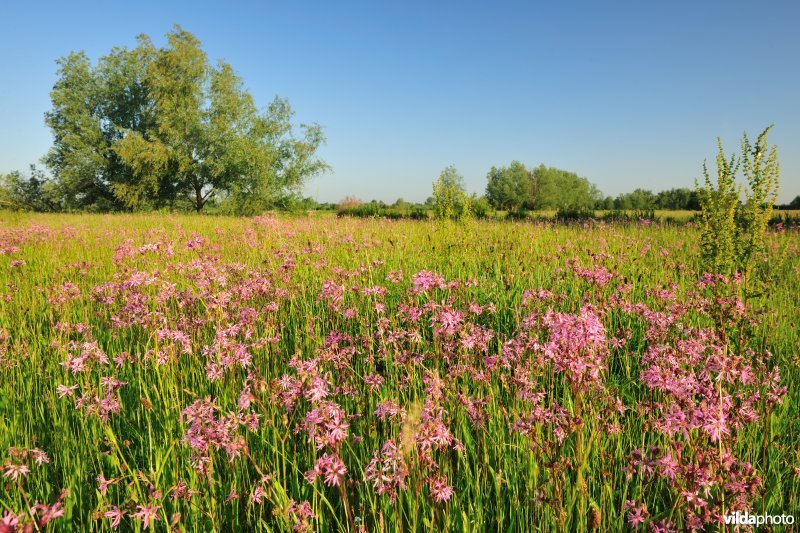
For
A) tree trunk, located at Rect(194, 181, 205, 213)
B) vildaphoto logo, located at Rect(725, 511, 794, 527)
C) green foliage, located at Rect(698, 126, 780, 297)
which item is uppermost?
tree trunk, located at Rect(194, 181, 205, 213)

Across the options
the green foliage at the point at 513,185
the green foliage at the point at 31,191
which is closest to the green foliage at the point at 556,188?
the green foliage at the point at 513,185

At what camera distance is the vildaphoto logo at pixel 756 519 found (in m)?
1.61

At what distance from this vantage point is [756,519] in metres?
1.79

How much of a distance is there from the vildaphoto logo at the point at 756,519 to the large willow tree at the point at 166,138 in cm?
4056

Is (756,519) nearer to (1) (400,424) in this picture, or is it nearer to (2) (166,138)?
(1) (400,424)

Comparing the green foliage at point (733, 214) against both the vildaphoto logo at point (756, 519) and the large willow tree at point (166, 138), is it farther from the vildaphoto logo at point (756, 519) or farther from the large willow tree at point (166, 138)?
the large willow tree at point (166, 138)

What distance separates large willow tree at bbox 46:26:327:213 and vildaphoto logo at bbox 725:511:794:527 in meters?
40.6

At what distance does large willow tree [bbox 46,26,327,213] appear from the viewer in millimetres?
38781

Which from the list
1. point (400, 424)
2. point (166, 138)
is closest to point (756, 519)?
point (400, 424)

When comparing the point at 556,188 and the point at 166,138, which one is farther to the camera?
the point at 556,188

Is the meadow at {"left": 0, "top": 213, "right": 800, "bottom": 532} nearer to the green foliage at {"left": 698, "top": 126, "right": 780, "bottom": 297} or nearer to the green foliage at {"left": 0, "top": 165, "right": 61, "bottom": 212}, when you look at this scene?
the green foliage at {"left": 698, "top": 126, "right": 780, "bottom": 297}

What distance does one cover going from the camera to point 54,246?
9.29 metres

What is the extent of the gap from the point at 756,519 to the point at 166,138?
46.3 metres

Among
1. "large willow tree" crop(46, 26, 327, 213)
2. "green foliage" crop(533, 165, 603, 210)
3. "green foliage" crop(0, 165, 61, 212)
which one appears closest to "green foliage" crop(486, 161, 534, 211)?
"green foliage" crop(533, 165, 603, 210)
